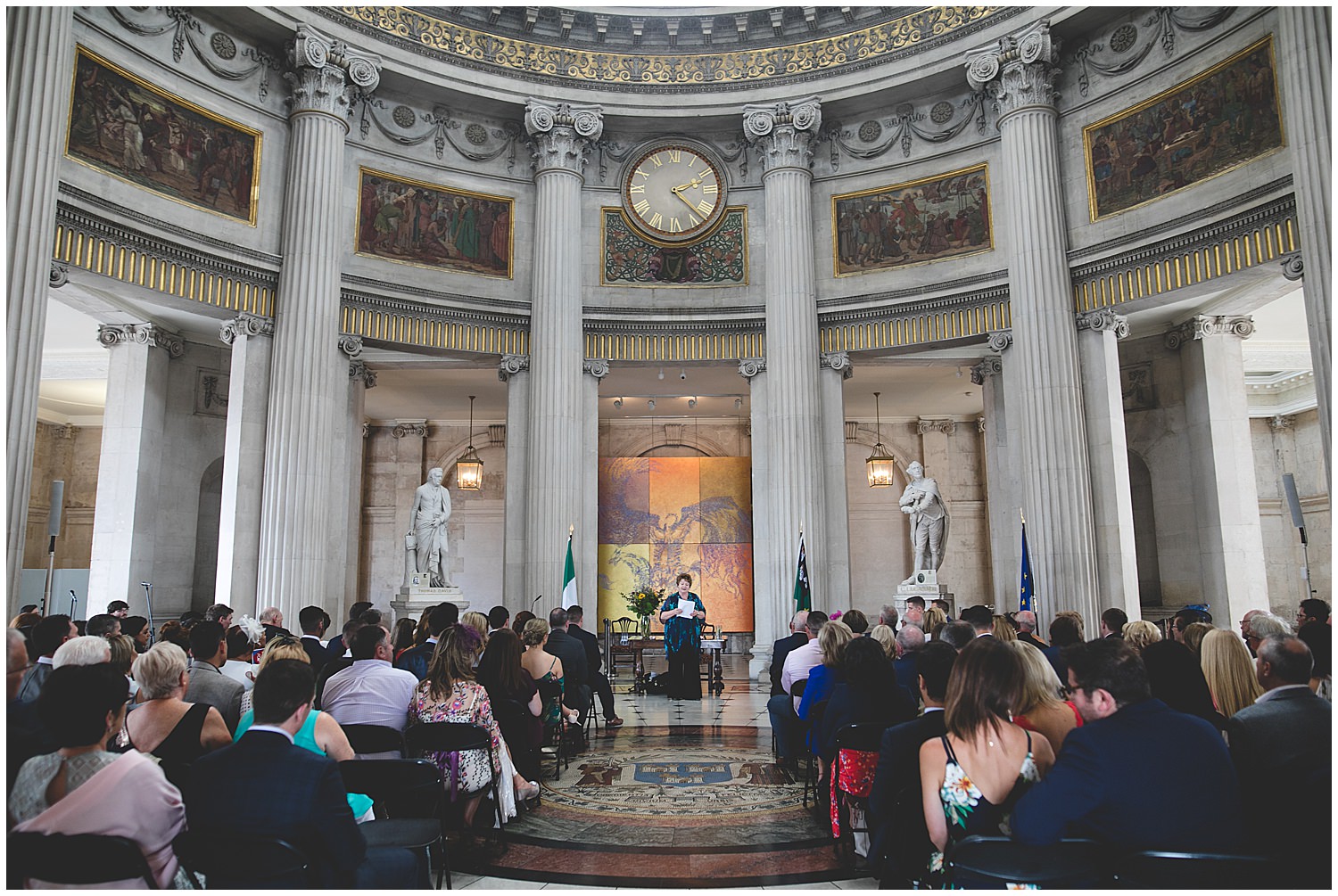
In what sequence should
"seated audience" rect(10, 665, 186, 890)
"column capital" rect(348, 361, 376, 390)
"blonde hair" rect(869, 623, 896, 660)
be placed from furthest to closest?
"column capital" rect(348, 361, 376, 390) < "blonde hair" rect(869, 623, 896, 660) < "seated audience" rect(10, 665, 186, 890)

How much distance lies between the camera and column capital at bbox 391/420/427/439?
20750 millimetres

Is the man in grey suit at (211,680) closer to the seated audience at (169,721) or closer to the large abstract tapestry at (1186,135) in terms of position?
the seated audience at (169,721)

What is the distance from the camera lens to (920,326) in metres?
13.9

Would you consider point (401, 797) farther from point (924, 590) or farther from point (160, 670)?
point (924, 590)

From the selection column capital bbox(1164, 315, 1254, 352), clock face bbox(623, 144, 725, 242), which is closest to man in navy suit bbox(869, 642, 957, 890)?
clock face bbox(623, 144, 725, 242)

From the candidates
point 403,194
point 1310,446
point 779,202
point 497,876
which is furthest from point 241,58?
point 1310,446

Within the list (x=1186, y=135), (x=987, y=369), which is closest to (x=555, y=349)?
(x=987, y=369)

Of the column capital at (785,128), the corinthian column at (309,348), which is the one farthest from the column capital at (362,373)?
the column capital at (785,128)

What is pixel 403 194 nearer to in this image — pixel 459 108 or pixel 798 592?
pixel 459 108

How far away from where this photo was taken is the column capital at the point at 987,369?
1485cm

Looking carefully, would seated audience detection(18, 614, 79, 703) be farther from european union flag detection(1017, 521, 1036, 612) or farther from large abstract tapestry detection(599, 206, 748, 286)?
large abstract tapestry detection(599, 206, 748, 286)

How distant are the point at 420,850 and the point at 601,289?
1167 cm

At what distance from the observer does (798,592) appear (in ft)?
39.2

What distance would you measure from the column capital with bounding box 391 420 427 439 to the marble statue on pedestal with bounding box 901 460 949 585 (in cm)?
1199
